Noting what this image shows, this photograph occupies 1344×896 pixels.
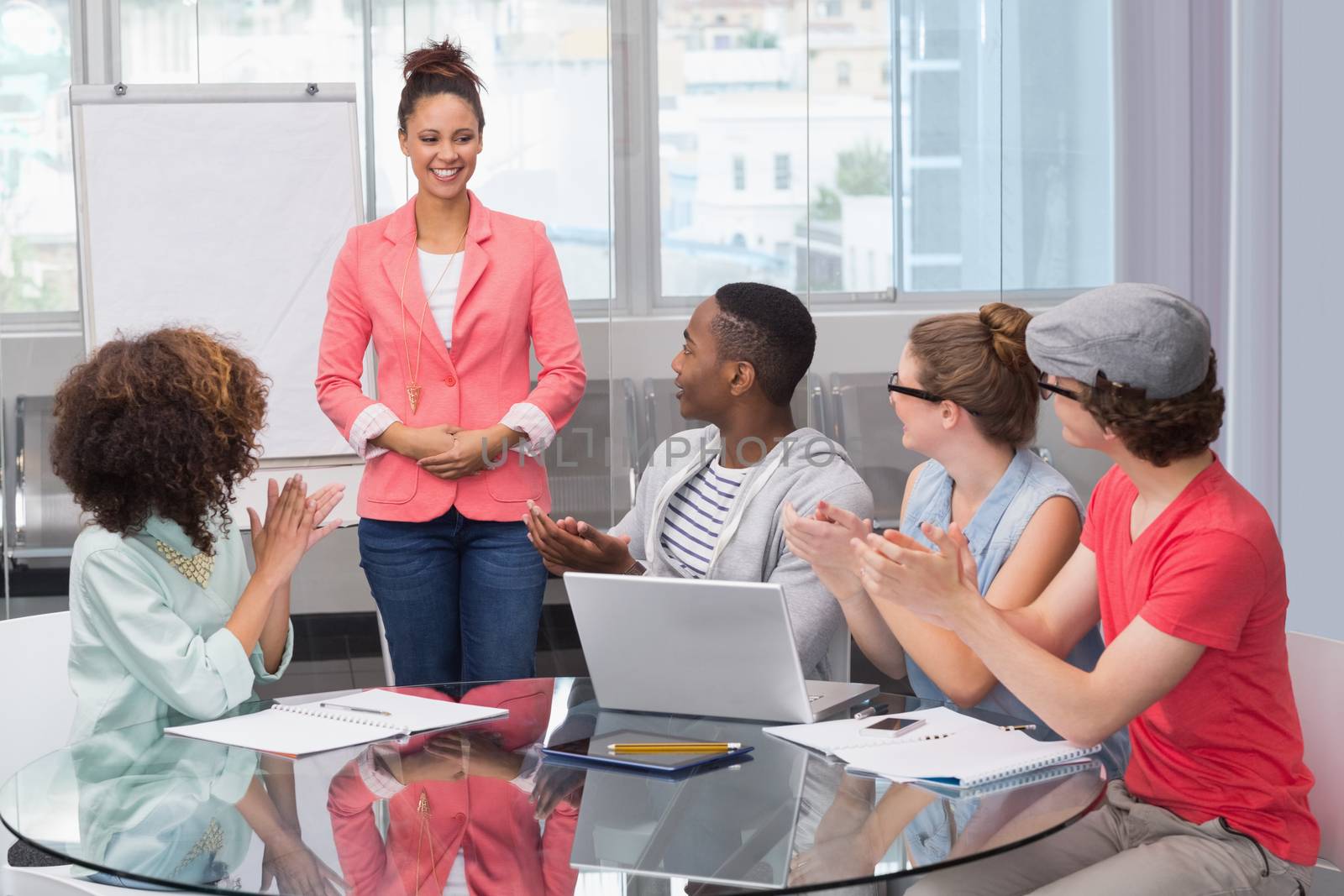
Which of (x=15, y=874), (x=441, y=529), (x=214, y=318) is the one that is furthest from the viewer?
(x=214, y=318)

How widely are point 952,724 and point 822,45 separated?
3090 mm

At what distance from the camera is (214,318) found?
394 cm

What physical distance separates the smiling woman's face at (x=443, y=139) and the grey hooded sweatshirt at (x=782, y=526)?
0.88m

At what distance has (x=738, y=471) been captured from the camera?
2438 millimetres

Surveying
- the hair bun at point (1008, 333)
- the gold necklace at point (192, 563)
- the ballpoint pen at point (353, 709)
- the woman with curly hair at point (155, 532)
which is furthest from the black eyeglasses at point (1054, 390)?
the gold necklace at point (192, 563)

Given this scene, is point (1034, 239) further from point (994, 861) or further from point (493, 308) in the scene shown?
point (994, 861)

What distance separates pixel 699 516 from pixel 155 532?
3.05ft

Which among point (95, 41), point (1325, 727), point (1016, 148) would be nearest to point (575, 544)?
point (1325, 727)

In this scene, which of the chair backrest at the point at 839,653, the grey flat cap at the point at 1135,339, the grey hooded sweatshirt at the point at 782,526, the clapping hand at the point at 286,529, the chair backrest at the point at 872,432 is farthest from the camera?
the chair backrest at the point at 872,432

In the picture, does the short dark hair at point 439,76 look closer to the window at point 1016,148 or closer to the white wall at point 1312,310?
the window at point 1016,148

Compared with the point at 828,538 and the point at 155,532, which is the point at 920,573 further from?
the point at 155,532

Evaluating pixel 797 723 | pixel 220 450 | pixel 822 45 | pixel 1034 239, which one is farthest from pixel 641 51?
pixel 797 723

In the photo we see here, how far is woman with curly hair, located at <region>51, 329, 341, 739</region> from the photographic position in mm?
1887

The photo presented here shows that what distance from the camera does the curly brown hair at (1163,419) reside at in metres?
1.68
